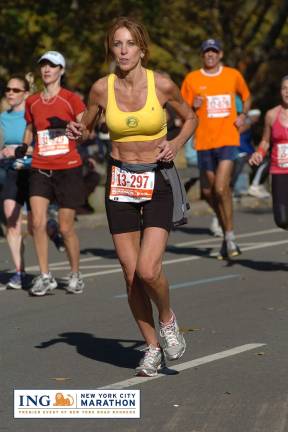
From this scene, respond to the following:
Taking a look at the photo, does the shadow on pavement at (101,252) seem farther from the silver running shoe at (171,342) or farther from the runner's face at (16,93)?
the silver running shoe at (171,342)

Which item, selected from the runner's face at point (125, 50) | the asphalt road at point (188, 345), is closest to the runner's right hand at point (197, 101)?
the asphalt road at point (188, 345)

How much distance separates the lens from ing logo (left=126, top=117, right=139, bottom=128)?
8.51 metres

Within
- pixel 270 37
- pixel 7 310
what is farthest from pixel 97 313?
pixel 270 37

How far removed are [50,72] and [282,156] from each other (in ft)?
8.47

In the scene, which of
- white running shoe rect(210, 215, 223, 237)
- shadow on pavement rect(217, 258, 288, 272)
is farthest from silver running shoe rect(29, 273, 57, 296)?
white running shoe rect(210, 215, 223, 237)

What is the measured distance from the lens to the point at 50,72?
12648mm

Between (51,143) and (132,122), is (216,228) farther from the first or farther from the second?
(132,122)

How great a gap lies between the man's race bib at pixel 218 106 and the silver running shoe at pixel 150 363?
7.42 meters

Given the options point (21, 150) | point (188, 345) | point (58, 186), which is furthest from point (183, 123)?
point (58, 186)

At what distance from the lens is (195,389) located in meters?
8.16

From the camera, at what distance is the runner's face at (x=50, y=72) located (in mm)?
12625

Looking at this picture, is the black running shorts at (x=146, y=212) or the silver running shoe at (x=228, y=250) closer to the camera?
the black running shorts at (x=146, y=212)

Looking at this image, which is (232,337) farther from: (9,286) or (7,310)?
(9,286)

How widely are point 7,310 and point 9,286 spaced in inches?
58.9
